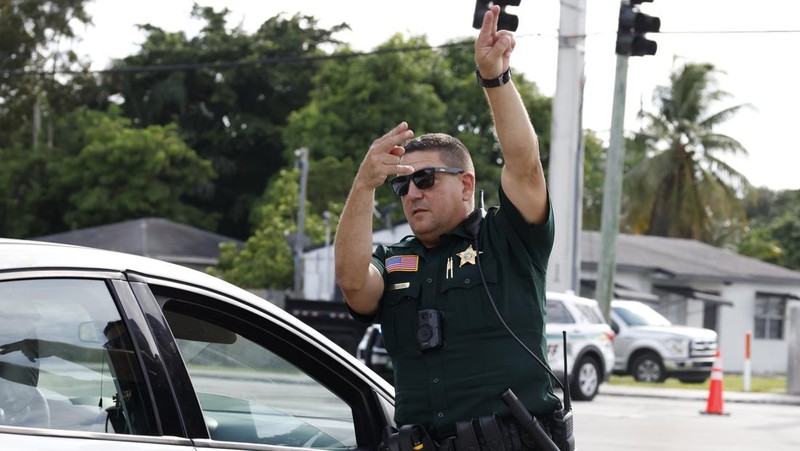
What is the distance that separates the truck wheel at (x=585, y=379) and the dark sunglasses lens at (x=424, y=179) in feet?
52.9

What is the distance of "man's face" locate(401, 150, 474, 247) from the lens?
3.93 meters

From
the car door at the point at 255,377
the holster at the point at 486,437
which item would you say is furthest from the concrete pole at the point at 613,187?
the holster at the point at 486,437

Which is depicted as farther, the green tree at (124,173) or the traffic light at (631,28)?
the green tree at (124,173)

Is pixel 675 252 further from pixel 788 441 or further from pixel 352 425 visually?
pixel 352 425

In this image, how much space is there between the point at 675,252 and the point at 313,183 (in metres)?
12.5

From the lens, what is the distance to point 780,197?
272 ft

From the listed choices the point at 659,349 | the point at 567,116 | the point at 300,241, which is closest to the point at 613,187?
the point at 567,116

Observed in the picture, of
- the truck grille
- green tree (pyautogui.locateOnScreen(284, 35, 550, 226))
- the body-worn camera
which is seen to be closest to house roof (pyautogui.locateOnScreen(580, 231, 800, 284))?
green tree (pyautogui.locateOnScreen(284, 35, 550, 226))

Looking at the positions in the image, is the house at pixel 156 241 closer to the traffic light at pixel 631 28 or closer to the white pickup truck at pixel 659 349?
the white pickup truck at pixel 659 349

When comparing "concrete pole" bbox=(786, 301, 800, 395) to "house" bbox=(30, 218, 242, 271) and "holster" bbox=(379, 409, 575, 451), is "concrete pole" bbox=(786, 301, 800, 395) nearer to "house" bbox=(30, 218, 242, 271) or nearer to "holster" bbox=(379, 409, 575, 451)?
"holster" bbox=(379, 409, 575, 451)

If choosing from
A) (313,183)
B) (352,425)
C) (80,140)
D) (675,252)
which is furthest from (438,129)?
(352,425)

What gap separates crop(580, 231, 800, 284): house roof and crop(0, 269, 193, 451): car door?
35.7 m

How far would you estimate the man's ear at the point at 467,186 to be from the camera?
3.98 meters

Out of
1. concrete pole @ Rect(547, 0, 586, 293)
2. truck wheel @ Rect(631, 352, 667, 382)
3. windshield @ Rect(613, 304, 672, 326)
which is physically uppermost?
concrete pole @ Rect(547, 0, 586, 293)
